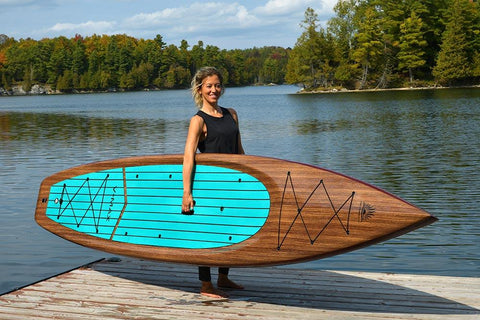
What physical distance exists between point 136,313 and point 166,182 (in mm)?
1020

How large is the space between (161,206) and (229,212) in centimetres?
62

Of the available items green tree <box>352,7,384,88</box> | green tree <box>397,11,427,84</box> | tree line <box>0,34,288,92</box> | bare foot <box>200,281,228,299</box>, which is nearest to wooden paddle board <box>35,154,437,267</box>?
bare foot <box>200,281,228,299</box>

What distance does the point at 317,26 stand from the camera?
3196 inches

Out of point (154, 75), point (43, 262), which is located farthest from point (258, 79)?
point (43, 262)

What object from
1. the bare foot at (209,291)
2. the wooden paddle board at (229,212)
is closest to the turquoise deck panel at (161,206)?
the wooden paddle board at (229,212)

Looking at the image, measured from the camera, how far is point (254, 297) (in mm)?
4824

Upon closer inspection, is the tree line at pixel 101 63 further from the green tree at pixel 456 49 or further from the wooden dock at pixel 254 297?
the wooden dock at pixel 254 297

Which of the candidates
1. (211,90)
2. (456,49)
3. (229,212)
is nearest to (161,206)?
(229,212)

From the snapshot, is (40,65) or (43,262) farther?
(40,65)

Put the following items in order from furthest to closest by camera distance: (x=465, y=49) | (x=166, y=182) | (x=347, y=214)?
(x=465, y=49)
(x=166, y=182)
(x=347, y=214)

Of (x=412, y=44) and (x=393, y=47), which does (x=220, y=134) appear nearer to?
(x=412, y=44)

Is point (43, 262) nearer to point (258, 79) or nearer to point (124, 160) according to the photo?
point (124, 160)

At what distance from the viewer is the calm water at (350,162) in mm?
8524

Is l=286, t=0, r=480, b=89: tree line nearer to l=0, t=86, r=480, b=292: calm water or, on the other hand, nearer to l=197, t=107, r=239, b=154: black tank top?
l=0, t=86, r=480, b=292: calm water
